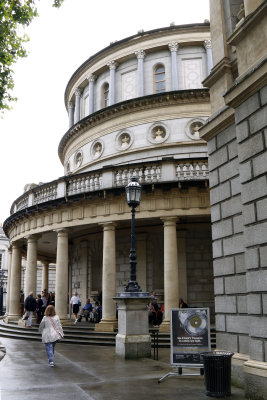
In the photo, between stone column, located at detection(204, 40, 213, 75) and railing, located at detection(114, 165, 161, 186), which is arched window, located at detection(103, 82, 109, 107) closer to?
stone column, located at detection(204, 40, 213, 75)

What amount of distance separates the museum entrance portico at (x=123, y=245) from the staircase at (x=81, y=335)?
0.64 metres

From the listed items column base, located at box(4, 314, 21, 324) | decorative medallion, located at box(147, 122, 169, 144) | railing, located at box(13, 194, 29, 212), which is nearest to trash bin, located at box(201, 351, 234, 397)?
railing, located at box(13, 194, 29, 212)

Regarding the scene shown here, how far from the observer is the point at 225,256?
9.35m

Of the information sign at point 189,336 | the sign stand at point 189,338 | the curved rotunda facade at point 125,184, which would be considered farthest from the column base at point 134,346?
the curved rotunda facade at point 125,184

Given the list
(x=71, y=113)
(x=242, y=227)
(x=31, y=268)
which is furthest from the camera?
(x=71, y=113)

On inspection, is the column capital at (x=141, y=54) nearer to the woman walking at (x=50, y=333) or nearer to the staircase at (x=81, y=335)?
the staircase at (x=81, y=335)

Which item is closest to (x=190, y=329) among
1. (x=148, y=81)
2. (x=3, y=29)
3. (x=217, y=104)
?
(x=217, y=104)

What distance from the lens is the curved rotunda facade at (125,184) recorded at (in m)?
18.1

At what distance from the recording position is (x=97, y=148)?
91.4ft

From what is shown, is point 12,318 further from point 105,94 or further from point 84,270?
point 105,94

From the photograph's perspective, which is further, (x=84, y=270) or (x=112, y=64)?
(x=112, y=64)

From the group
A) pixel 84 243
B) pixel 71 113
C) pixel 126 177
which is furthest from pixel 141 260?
pixel 71 113

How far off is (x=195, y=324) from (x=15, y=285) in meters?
17.4

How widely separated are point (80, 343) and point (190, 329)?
869 centimetres
